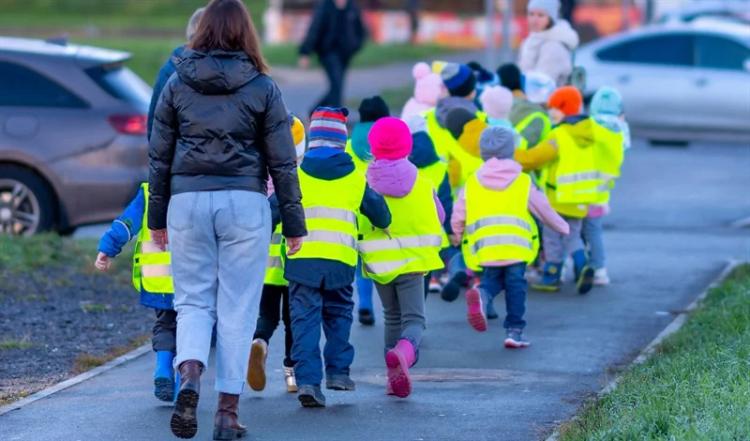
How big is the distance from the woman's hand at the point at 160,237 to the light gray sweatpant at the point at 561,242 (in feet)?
15.3

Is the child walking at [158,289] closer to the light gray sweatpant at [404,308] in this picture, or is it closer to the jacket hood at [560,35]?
the light gray sweatpant at [404,308]

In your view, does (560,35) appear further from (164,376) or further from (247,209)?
(247,209)

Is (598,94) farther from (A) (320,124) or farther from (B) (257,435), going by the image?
(B) (257,435)

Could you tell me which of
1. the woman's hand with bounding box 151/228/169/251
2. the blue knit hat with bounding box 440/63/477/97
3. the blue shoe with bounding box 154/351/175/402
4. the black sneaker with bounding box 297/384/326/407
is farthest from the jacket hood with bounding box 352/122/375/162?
the woman's hand with bounding box 151/228/169/251

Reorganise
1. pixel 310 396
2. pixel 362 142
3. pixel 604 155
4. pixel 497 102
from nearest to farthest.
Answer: pixel 310 396, pixel 362 142, pixel 497 102, pixel 604 155

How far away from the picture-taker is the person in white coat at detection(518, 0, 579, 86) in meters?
13.0

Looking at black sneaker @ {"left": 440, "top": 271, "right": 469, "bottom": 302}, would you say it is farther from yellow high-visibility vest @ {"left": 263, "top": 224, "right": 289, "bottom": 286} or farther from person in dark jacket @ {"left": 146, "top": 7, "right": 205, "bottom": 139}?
person in dark jacket @ {"left": 146, "top": 7, "right": 205, "bottom": 139}

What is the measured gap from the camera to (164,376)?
776 centimetres

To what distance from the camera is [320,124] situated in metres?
7.82

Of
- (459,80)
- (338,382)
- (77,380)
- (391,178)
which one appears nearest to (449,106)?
(459,80)

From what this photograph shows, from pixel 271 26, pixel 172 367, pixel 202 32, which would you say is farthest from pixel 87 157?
pixel 271 26

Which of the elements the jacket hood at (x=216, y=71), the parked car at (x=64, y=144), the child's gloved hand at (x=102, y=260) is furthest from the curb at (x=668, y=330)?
the parked car at (x=64, y=144)

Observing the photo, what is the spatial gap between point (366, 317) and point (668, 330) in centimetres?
181

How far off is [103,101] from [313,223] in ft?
19.2
